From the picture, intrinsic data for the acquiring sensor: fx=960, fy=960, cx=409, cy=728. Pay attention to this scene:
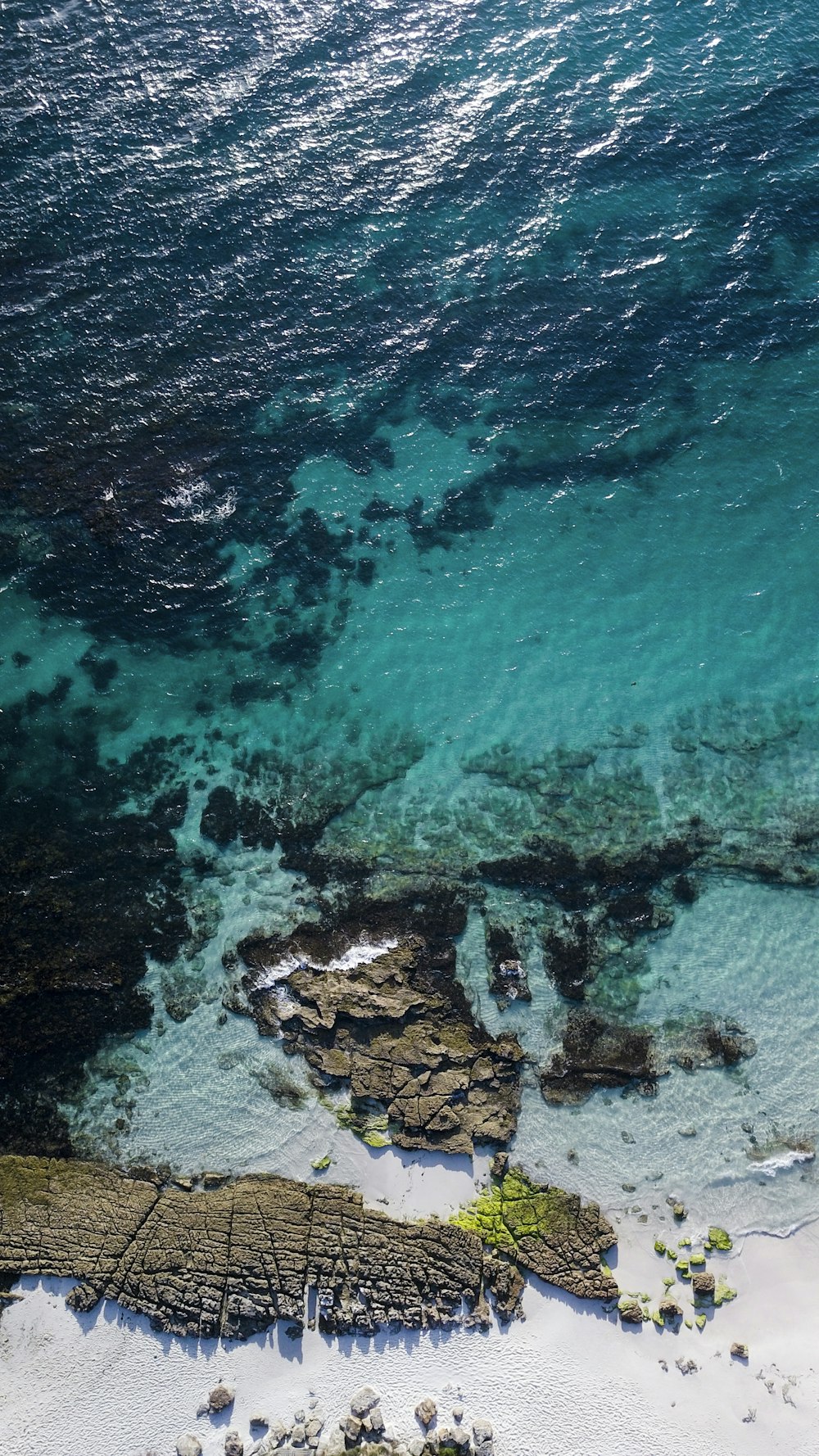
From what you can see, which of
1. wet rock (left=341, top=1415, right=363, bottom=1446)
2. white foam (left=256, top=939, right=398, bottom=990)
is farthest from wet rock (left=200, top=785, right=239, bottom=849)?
wet rock (left=341, top=1415, right=363, bottom=1446)

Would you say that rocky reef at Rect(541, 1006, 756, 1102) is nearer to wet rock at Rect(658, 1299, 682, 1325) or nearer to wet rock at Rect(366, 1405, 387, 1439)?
wet rock at Rect(658, 1299, 682, 1325)

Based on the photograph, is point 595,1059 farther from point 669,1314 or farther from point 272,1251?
point 272,1251

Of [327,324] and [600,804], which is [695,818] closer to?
[600,804]

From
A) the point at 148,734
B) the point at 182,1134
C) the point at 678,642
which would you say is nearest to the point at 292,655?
the point at 148,734

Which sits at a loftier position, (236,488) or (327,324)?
(327,324)

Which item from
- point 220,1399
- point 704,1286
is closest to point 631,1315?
point 704,1286

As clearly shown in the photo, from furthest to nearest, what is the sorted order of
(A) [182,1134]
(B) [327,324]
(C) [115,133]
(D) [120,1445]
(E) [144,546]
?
(C) [115,133], (B) [327,324], (E) [144,546], (A) [182,1134], (D) [120,1445]
